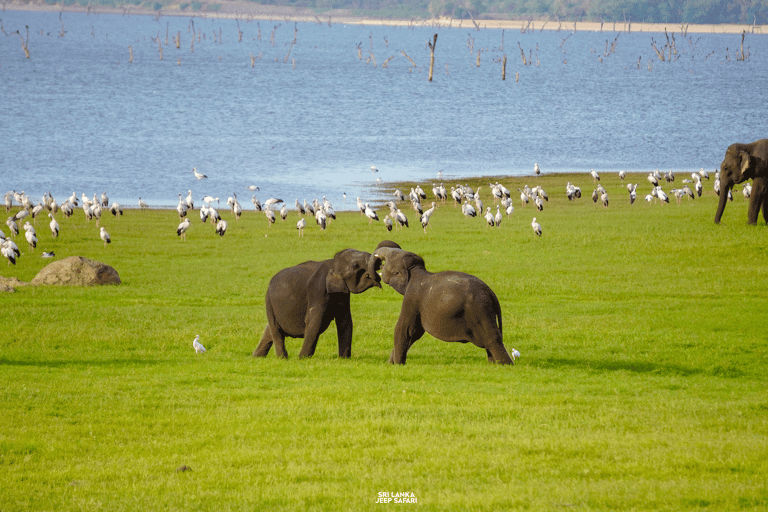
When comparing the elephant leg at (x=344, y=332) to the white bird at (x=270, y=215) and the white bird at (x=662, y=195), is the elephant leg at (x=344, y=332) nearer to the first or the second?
the white bird at (x=270, y=215)

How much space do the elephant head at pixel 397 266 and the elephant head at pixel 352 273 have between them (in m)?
0.30

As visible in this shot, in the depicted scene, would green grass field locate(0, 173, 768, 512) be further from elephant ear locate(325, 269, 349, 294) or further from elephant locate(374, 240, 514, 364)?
elephant ear locate(325, 269, 349, 294)

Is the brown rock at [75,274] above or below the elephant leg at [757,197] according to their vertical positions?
below

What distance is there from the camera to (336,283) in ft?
45.5

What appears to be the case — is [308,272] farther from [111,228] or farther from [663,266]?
[111,228]

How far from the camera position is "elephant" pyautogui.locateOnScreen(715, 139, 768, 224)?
29484 mm

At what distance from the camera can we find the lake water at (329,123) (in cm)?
6084

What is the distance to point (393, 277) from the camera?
14.2 m

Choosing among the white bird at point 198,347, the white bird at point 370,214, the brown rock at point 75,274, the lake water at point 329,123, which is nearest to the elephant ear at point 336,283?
the white bird at point 198,347

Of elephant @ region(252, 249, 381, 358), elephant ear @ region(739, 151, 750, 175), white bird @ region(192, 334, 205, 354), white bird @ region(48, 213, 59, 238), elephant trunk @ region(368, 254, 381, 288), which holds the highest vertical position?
elephant ear @ region(739, 151, 750, 175)

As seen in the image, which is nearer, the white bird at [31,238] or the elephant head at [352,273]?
the elephant head at [352,273]

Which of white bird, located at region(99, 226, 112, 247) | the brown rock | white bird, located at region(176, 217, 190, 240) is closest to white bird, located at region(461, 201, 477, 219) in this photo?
white bird, located at region(176, 217, 190, 240)

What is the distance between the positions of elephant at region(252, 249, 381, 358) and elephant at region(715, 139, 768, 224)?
19415mm

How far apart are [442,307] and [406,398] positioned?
199 cm
